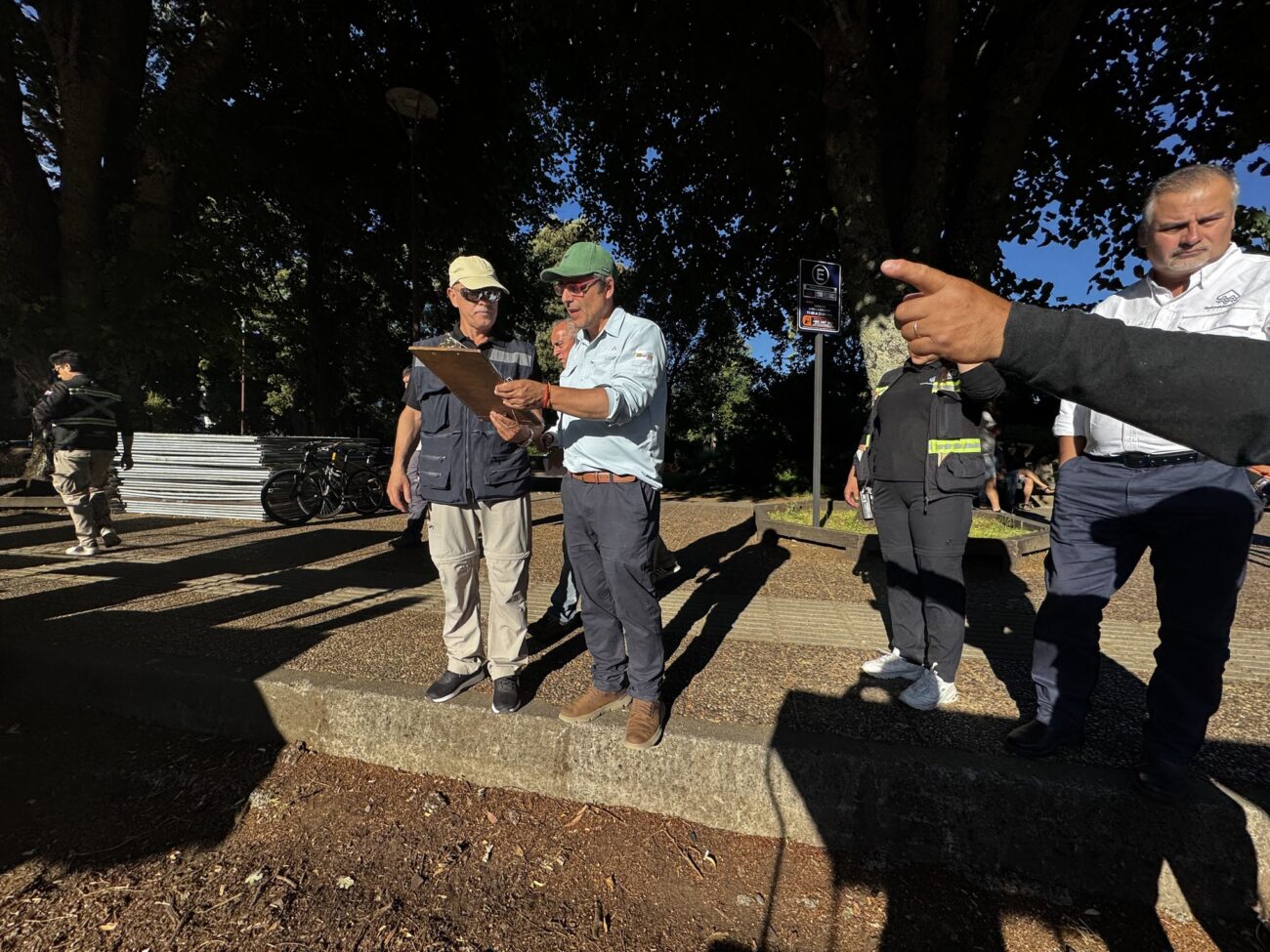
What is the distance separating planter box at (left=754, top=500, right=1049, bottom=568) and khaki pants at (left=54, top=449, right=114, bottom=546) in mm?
6890

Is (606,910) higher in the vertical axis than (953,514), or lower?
lower

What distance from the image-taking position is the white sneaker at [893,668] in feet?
9.16

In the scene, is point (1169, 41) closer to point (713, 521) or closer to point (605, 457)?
point (713, 521)

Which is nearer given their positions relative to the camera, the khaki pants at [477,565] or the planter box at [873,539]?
the khaki pants at [477,565]

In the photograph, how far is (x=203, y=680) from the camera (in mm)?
2662

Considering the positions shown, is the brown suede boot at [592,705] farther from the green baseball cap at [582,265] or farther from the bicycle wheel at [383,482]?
the bicycle wheel at [383,482]

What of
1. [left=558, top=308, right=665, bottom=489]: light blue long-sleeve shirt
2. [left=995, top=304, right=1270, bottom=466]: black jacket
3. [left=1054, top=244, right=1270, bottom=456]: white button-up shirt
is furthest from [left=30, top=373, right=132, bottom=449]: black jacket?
[left=1054, top=244, right=1270, bottom=456]: white button-up shirt

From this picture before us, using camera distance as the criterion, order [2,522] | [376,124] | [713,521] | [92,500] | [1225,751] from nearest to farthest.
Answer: [1225,751] < [92,500] < [2,522] < [713,521] < [376,124]

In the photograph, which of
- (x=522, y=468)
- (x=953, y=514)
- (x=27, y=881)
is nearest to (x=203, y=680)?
(x=27, y=881)

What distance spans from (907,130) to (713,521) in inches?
223

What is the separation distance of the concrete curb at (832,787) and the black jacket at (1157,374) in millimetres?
1523

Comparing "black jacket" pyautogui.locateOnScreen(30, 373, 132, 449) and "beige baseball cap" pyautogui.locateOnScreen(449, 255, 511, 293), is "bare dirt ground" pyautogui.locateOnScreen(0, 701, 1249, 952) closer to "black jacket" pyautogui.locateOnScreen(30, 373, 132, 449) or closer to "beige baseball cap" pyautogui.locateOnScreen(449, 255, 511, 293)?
"beige baseball cap" pyautogui.locateOnScreen(449, 255, 511, 293)

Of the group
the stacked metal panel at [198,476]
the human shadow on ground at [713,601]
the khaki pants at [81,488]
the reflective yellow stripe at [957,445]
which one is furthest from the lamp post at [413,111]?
the reflective yellow stripe at [957,445]

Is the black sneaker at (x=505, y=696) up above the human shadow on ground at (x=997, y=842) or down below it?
above
